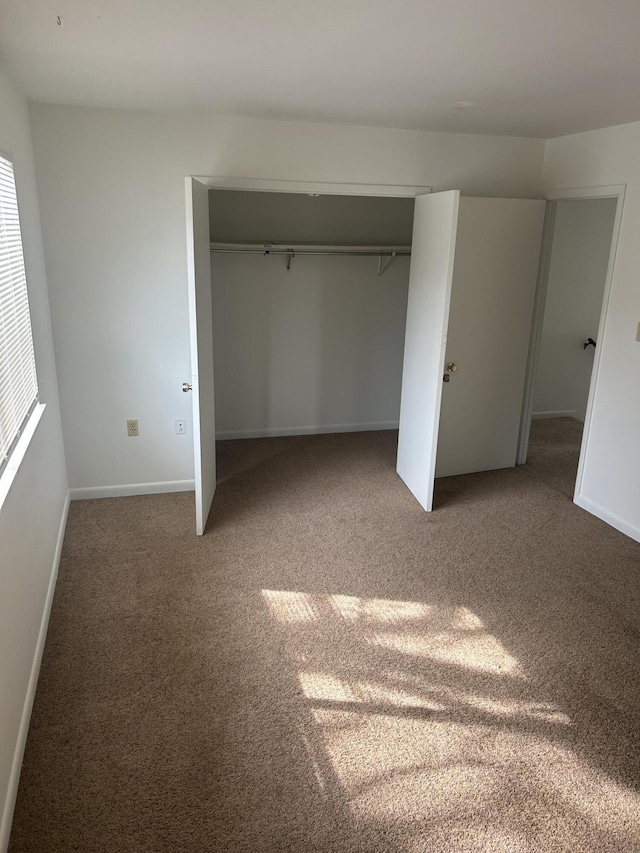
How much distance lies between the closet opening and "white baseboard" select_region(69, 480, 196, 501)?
0.55 metres

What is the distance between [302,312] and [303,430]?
A: 1.03 m

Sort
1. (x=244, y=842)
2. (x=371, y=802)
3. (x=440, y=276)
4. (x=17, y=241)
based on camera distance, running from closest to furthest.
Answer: (x=244, y=842) < (x=371, y=802) < (x=17, y=241) < (x=440, y=276)

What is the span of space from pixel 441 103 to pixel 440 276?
3.07 ft

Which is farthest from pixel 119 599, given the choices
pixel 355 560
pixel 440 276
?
pixel 440 276

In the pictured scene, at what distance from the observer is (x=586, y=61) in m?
2.18

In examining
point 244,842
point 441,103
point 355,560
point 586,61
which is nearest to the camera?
point 244,842

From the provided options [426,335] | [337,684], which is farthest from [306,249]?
[337,684]

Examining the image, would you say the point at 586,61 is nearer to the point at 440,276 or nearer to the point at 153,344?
the point at 440,276

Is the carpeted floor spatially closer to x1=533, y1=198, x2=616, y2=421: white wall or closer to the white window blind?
the white window blind

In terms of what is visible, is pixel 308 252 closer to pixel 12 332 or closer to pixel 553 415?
pixel 12 332

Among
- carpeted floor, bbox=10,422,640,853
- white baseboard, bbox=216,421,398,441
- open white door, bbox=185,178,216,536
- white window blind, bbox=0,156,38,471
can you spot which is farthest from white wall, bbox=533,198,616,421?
white window blind, bbox=0,156,38,471

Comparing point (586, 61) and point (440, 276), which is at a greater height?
point (586, 61)

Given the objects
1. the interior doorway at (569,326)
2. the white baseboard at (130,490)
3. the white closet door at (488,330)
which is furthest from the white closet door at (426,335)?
the white baseboard at (130,490)

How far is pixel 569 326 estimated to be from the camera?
5555mm
